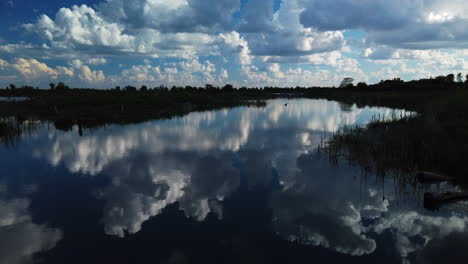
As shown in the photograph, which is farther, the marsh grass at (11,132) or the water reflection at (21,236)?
the marsh grass at (11,132)

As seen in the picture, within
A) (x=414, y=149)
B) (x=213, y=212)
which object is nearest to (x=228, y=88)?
(x=414, y=149)

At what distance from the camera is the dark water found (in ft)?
31.7

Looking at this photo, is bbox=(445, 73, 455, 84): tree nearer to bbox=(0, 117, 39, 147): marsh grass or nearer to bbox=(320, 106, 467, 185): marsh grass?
bbox=(320, 106, 467, 185): marsh grass

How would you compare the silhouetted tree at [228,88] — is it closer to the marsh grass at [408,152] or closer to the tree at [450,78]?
the tree at [450,78]

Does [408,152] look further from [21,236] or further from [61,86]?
[61,86]

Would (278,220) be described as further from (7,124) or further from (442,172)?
(7,124)

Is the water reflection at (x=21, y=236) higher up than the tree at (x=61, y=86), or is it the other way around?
the tree at (x=61, y=86)

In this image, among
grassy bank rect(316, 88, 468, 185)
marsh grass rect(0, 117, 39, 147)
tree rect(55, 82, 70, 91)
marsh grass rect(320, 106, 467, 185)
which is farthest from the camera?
tree rect(55, 82, 70, 91)

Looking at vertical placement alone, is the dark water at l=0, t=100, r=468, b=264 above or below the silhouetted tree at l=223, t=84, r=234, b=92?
below

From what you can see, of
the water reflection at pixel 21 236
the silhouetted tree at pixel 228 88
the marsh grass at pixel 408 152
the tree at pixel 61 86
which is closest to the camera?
the water reflection at pixel 21 236

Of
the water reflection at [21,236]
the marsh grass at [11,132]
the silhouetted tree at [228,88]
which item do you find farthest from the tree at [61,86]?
the water reflection at [21,236]

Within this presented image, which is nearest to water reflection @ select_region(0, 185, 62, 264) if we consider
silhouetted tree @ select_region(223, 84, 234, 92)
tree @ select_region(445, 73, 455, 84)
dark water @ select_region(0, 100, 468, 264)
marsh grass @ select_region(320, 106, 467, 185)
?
dark water @ select_region(0, 100, 468, 264)

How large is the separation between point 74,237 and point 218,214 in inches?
220

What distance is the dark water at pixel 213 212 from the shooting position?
9.66 m
